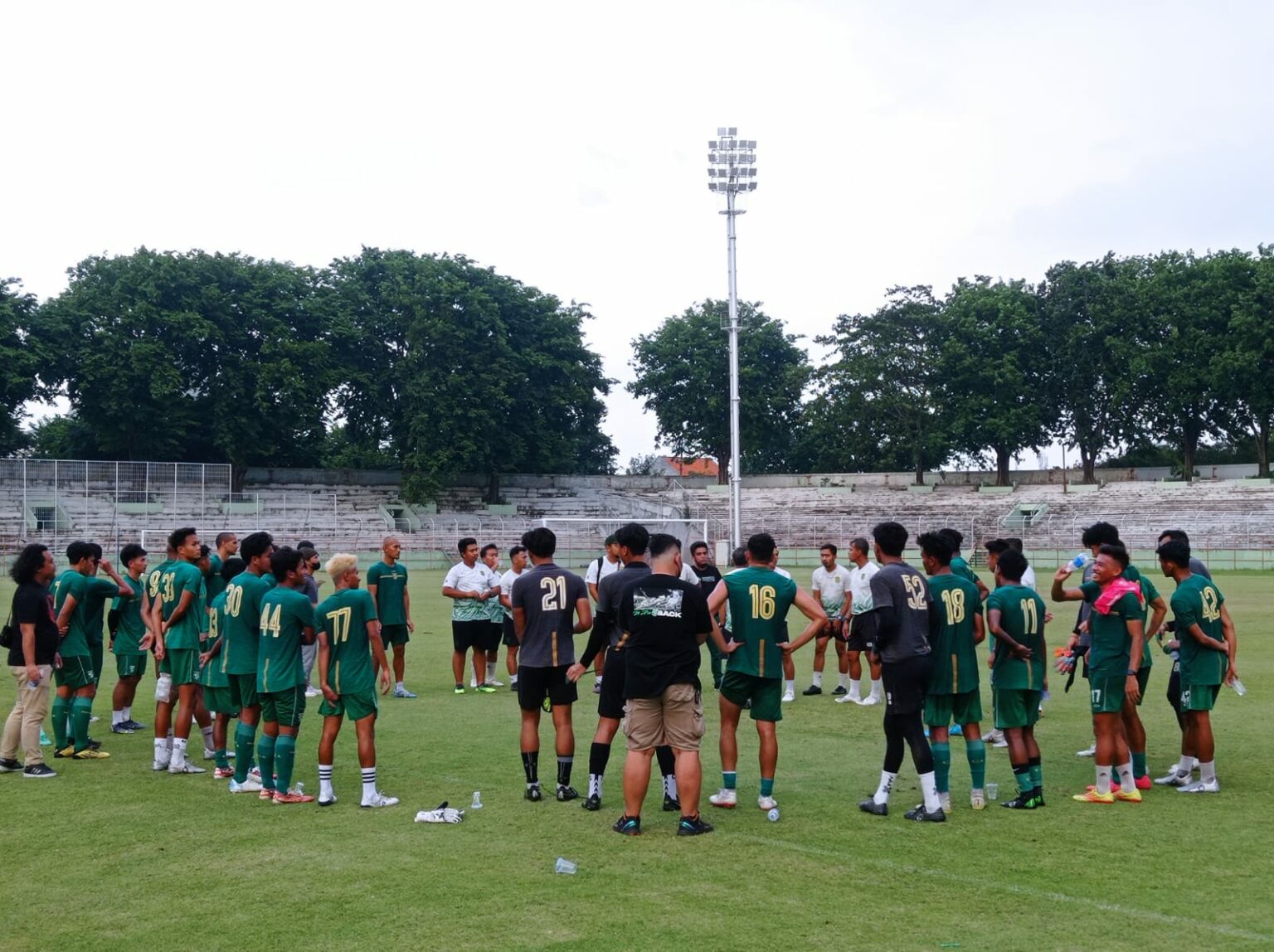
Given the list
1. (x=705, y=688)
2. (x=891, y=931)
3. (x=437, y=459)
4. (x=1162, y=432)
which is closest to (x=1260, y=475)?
(x=1162, y=432)

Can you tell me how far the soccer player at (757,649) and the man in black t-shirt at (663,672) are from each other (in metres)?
0.47

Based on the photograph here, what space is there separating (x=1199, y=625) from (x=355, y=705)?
648 cm

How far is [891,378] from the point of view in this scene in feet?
217

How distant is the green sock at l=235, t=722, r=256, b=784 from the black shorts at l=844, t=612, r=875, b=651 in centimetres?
479

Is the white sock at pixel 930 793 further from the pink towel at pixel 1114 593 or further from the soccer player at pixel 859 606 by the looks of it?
the soccer player at pixel 859 606

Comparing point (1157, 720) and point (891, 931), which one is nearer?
point (891, 931)

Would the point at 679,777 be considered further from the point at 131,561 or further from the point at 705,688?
the point at 705,688

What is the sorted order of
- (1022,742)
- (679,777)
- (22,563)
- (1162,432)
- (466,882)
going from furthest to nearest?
1. (1162,432)
2. (22,563)
3. (1022,742)
4. (679,777)
5. (466,882)

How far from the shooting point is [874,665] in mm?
13500

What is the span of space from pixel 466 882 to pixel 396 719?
20.5ft

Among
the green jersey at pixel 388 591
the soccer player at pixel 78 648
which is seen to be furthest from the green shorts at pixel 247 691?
the green jersey at pixel 388 591

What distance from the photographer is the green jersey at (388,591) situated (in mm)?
14094

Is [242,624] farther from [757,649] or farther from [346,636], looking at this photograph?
[757,649]

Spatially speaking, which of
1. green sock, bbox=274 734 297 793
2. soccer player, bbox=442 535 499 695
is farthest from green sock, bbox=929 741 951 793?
soccer player, bbox=442 535 499 695
